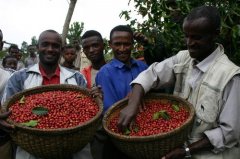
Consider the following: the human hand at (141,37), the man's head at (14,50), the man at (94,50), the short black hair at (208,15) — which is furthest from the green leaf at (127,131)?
the man's head at (14,50)

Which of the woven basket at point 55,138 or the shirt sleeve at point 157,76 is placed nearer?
the woven basket at point 55,138

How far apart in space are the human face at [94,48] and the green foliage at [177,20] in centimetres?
48

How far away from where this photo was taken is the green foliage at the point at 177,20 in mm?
3363

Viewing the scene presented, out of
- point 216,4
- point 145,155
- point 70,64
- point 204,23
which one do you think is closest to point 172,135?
point 145,155

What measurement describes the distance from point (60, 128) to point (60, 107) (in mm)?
333

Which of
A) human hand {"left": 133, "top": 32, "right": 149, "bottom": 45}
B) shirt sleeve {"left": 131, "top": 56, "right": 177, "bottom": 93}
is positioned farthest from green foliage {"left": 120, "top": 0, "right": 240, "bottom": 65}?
shirt sleeve {"left": 131, "top": 56, "right": 177, "bottom": 93}

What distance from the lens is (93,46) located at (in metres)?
4.39

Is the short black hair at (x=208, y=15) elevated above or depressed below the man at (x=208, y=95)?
above

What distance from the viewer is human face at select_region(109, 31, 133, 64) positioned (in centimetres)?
370

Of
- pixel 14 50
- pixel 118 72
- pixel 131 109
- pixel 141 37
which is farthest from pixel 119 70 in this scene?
pixel 14 50

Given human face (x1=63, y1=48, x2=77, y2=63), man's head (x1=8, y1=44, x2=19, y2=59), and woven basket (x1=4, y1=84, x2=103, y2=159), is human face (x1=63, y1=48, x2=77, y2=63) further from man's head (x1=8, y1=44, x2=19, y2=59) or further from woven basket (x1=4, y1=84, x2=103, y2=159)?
woven basket (x1=4, y1=84, x2=103, y2=159)

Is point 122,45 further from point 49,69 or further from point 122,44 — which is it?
point 49,69

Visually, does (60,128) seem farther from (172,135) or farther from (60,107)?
(172,135)

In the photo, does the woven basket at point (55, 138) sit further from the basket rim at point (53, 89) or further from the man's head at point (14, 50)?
the man's head at point (14, 50)
